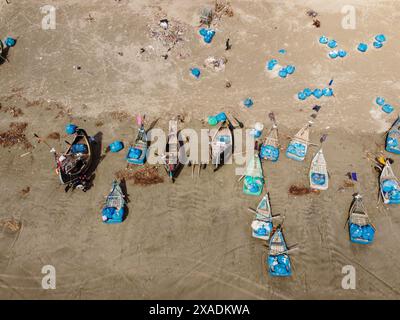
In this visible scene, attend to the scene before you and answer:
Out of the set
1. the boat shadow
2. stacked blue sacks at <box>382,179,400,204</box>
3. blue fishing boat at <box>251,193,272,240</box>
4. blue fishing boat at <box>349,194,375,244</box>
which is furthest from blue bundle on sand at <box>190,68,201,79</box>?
stacked blue sacks at <box>382,179,400,204</box>

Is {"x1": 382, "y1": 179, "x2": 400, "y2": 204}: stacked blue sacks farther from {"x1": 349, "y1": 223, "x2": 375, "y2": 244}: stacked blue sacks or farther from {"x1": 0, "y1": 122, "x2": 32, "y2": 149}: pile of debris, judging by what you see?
{"x1": 0, "y1": 122, "x2": 32, "y2": 149}: pile of debris

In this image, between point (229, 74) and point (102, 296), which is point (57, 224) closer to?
point (102, 296)

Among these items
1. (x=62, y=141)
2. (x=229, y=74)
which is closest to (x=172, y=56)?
(x=229, y=74)

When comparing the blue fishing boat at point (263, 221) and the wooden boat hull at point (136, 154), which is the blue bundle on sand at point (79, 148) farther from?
the blue fishing boat at point (263, 221)

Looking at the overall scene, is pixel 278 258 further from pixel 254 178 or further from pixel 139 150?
pixel 139 150

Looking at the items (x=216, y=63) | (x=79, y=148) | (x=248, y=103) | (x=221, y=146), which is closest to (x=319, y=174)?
(x=221, y=146)
